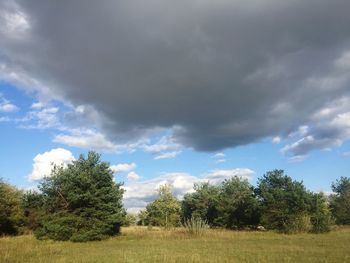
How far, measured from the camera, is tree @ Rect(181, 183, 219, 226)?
2569 inches

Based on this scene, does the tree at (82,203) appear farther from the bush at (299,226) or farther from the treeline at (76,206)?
the bush at (299,226)

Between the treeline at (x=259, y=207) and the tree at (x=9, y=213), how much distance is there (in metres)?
18.2

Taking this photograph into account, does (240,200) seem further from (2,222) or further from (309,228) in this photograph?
(2,222)

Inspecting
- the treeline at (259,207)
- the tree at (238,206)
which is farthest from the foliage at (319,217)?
the tree at (238,206)

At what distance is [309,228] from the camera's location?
42688 mm

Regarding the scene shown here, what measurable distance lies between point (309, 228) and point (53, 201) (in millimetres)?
27135

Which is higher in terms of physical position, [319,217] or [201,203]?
[201,203]

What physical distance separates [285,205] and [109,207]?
22.0 metres

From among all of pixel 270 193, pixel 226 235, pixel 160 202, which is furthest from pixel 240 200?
pixel 226 235

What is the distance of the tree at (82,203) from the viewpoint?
105 ft

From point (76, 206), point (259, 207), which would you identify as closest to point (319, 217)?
point (259, 207)

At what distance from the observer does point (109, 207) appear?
3422cm

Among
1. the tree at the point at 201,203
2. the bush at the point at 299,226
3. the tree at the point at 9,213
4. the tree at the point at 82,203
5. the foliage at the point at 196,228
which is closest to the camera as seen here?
the tree at the point at 82,203

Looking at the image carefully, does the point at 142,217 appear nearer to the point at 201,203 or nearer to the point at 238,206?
the point at 201,203
